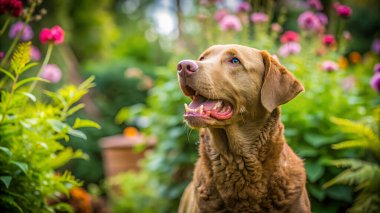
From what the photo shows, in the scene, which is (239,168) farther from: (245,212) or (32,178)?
(32,178)

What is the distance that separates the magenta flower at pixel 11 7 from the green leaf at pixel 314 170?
313 cm

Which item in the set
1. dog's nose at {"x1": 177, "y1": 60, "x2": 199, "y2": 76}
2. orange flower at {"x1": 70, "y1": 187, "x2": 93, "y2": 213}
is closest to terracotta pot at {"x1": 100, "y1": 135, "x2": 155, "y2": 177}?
orange flower at {"x1": 70, "y1": 187, "x2": 93, "y2": 213}

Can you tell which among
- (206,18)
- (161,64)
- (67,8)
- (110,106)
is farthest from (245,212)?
(161,64)

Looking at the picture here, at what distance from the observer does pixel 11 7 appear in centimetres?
352

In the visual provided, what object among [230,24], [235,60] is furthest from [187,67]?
[230,24]

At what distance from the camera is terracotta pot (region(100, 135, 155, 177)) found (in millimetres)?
6980

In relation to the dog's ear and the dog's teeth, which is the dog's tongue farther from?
the dog's ear

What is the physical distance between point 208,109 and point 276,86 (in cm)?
55

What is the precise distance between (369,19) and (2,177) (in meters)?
17.4

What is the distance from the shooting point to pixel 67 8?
928cm

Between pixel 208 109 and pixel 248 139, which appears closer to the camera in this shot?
pixel 208 109

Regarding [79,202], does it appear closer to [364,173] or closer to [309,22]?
[364,173]

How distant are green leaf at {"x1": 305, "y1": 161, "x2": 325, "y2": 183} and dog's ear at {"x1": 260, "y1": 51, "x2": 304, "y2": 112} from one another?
1.47 m

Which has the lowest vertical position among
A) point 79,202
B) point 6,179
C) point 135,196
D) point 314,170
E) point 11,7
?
point 135,196
